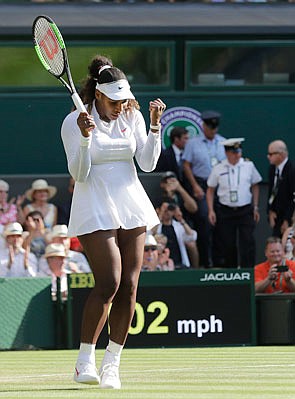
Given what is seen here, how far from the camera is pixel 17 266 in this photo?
12500 mm

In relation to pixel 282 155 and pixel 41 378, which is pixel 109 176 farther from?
pixel 282 155

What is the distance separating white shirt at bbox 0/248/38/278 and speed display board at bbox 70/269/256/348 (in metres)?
1.02

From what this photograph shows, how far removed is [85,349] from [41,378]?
1.05 m

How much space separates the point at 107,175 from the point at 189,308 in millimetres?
5405

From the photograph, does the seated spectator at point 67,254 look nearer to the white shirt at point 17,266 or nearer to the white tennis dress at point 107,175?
the white shirt at point 17,266

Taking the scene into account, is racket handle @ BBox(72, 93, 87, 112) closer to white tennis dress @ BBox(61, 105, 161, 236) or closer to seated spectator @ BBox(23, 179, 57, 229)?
white tennis dress @ BBox(61, 105, 161, 236)

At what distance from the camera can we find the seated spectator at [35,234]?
1291 centimetres

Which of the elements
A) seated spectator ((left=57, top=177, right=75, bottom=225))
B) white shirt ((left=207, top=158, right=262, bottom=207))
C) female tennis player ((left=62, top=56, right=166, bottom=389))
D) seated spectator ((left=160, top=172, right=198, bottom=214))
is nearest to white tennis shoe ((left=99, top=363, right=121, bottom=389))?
female tennis player ((left=62, top=56, right=166, bottom=389))

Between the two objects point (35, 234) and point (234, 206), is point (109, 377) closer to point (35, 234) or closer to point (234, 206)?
point (35, 234)

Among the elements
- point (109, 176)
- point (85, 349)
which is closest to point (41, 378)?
point (85, 349)

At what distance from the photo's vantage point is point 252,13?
16.0 meters

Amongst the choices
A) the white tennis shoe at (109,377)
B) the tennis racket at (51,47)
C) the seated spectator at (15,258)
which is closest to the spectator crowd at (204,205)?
the seated spectator at (15,258)

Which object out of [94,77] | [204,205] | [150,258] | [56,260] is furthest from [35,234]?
[94,77]

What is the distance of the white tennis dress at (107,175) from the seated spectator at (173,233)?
7.23 m
